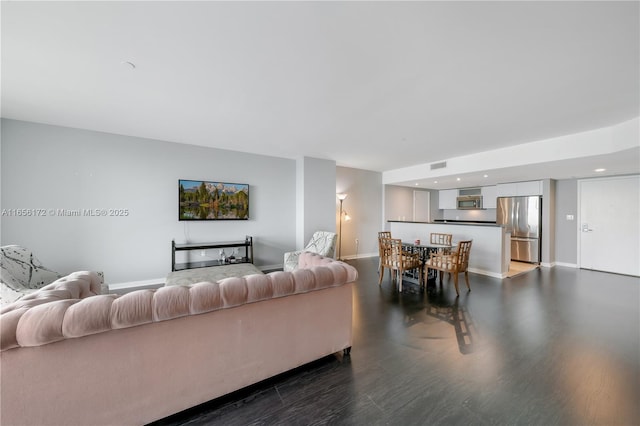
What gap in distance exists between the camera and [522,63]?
2002 mm

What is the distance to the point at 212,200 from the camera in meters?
4.65

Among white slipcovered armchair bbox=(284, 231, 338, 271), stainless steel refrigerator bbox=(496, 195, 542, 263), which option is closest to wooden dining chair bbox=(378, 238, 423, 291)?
white slipcovered armchair bbox=(284, 231, 338, 271)

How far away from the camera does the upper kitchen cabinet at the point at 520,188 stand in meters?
5.82

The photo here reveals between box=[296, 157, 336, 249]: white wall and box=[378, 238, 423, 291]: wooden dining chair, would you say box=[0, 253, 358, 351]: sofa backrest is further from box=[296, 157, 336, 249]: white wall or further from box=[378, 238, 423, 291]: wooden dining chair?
box=[296, 157, 336, 249]: white wall

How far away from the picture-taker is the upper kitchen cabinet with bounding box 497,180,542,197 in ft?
19.1

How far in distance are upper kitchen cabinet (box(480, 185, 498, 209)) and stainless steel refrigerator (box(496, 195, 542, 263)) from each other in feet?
1.37

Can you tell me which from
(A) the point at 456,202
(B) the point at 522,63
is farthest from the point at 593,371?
(A) the point at 456,202

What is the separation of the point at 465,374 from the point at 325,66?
2913 mm

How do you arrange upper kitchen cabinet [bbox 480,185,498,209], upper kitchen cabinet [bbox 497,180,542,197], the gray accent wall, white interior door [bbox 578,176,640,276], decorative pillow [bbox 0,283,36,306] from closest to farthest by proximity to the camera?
1. decorative pillow [bbox 0,283,36,306]
2. white interior door [bbox 578,176,640,276]
3. the gray accent wall
4. upper kitchen cabinet [bbox 497,180,542,197]
5. upper kitchen cabinet [bbox 480,185,498,209]

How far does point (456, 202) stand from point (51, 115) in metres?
9.82

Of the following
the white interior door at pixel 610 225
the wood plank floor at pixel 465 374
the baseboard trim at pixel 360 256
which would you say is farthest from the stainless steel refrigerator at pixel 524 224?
the baseboard trim at pixel 360 256

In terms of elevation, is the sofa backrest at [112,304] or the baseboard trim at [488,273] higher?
the sofa backrest at [112,304]

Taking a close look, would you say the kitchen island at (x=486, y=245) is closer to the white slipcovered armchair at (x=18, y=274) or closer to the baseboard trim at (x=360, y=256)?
the baseboard trim at (x=360, y=256)

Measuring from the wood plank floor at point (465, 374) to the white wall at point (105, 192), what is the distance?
3.51m
